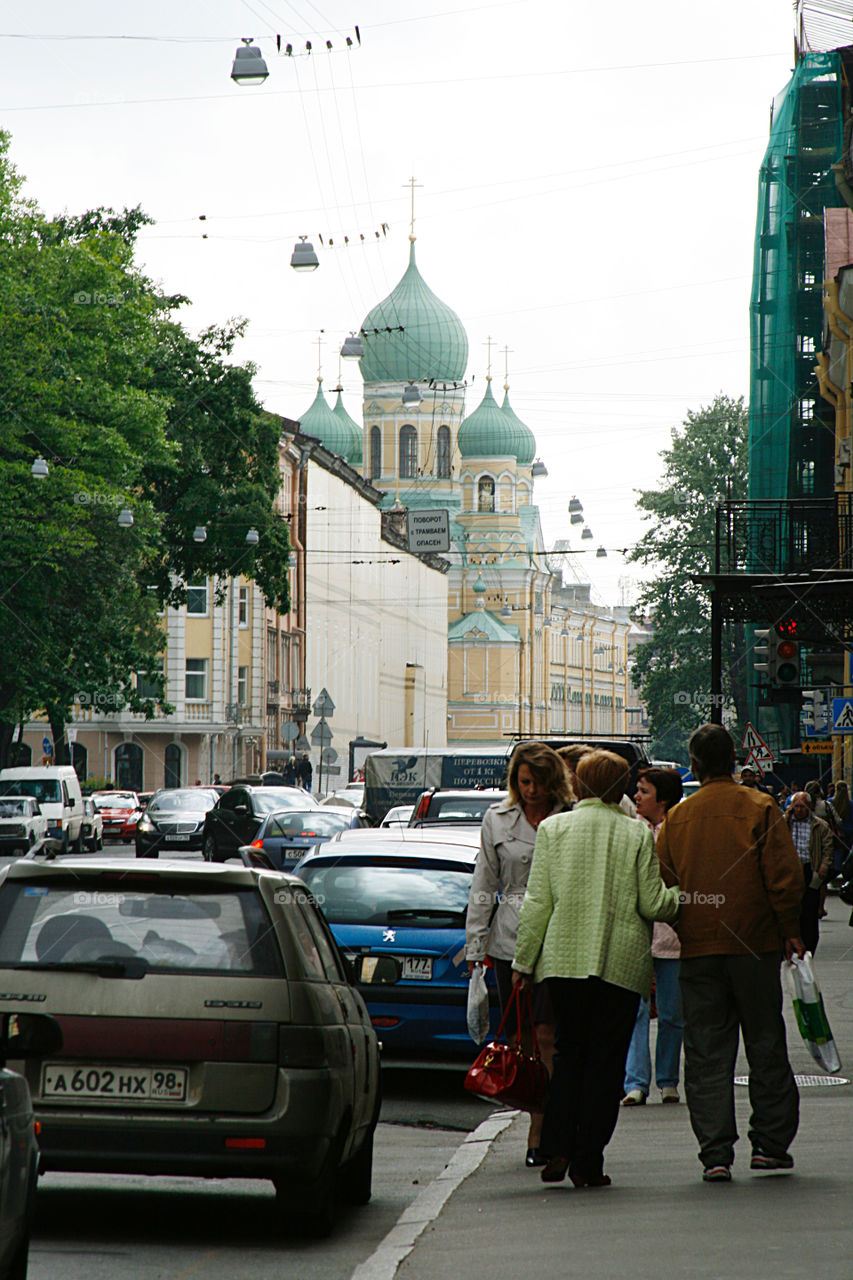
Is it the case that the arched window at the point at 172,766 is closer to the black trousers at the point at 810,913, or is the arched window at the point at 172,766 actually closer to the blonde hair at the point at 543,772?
the black trousers at the point at 810,913

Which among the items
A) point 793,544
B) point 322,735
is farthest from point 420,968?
point 322,735

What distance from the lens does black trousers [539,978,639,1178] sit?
7547 mm

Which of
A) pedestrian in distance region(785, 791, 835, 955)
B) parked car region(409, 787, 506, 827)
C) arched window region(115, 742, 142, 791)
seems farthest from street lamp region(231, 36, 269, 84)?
arched window region(115, 742, 142, 791)

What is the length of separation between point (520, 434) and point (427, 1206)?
13401cm

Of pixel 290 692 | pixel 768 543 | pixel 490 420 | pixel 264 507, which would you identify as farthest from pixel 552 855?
pixel 490 420

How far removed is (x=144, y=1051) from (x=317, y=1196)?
803 millimetres

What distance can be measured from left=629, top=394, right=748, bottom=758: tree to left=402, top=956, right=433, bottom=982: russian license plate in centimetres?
5656

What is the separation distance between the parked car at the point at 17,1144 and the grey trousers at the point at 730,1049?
3033 mm

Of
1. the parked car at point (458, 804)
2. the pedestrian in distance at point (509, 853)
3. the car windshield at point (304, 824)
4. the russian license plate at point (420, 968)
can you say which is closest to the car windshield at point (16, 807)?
the car windshield at point (304, 824)

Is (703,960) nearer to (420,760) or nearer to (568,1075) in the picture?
(568,1075)

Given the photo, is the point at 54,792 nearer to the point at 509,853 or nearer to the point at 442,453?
the point at 509,853

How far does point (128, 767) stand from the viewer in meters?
78.4

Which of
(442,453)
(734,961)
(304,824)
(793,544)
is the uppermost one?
(442,453)

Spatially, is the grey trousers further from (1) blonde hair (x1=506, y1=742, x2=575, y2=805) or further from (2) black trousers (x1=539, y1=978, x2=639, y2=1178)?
(1) blonde hair (x1=506, y1=742, x2=575, y2=805)
